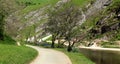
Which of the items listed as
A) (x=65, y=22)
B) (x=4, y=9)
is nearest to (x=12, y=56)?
(x=4, y=9)

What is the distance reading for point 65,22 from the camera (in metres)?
94.2

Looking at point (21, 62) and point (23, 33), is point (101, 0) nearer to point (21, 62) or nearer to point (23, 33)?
point (23, 33)

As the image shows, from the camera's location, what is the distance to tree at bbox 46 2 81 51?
91.4 m

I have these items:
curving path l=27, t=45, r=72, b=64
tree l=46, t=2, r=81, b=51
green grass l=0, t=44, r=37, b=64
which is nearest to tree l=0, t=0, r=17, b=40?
curving path l=27, t=45, r=72, b=64

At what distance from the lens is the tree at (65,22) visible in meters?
91.4

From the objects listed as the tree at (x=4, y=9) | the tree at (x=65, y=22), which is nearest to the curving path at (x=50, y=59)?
the tree at (x=4, y=9)

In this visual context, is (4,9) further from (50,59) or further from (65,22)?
(65,22)

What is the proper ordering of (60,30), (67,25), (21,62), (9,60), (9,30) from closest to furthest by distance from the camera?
(9,60)
(21,62)
(9,30)
(67,25)
(60,30)

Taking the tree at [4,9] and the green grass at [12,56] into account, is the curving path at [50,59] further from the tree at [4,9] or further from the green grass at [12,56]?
the tree at [4,9]

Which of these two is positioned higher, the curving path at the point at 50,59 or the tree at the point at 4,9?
the tree at the point at 4,9

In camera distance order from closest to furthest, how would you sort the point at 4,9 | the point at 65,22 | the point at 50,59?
1. the point at 50,59
2. the point at 4,9
3. the point at 65,22

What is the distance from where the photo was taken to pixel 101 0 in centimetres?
17375

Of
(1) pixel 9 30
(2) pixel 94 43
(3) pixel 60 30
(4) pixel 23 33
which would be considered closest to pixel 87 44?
(2) pixel 94 43

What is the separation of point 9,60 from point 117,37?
3781 inches
